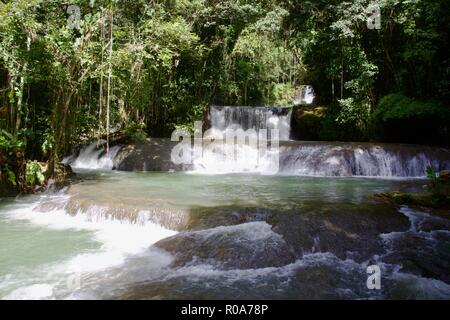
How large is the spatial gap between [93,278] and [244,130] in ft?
49.7

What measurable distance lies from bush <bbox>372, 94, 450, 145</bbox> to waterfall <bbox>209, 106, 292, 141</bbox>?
460 centimetres

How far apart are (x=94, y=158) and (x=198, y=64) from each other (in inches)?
302

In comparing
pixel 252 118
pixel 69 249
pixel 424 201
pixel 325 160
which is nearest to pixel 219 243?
pixel 69 249

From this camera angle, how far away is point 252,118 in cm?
1964

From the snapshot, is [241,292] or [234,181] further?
[234,181]

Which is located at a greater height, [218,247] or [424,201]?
[424,201]

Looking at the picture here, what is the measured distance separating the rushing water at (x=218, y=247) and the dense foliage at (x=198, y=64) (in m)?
2.87

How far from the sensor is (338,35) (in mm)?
17109

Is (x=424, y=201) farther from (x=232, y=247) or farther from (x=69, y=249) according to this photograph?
(x=69, y=249)

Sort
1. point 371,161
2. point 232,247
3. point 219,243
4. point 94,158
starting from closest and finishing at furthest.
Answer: point 232,247 → point 219,243 → point 371,161 → point 94,158

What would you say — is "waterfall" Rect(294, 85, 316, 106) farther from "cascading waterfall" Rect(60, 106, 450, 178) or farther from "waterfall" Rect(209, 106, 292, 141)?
"cascading waterfall" Rect(60, 106, 450, 178)

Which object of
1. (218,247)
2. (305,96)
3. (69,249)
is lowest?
(69,249)
